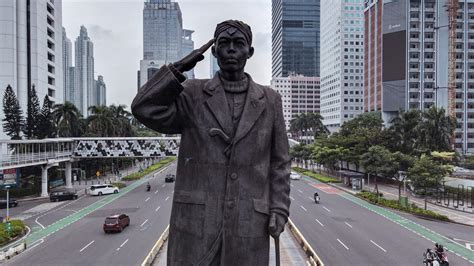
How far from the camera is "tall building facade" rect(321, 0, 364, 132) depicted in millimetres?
121812

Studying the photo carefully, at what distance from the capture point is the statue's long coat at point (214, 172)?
5039mm

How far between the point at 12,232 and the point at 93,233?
5218mm

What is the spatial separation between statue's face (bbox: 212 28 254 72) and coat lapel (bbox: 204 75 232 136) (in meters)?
0.29

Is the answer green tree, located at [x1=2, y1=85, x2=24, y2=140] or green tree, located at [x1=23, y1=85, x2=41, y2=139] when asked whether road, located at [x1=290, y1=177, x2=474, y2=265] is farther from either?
green tree, located at [x1=2, y1=85, x2=24, y2=140]

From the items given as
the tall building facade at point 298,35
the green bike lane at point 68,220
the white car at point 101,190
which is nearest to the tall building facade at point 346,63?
the tall building facade at point 298,35

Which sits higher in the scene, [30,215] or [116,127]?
[116,127]

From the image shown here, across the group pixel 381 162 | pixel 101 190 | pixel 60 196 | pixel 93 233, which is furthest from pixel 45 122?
pixel 381 162

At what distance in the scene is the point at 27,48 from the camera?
6394 cm

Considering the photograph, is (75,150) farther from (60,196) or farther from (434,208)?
(434,208)

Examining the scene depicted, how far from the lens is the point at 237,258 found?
16.5 feet

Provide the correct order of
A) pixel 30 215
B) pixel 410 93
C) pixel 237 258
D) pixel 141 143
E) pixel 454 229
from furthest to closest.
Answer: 1. pixel 410 93
2. pixel 141 143
3. pixel 30 215
4. pixel 454 229
5. pixel 237 258

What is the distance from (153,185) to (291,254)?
126 ft

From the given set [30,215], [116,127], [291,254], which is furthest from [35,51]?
[291,254]

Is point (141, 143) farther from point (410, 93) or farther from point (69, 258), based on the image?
point (410, 93)
